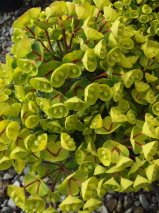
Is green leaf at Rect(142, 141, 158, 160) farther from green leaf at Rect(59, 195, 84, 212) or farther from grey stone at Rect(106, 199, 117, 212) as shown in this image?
grey stone at Rect(106, 199, 117, 212)

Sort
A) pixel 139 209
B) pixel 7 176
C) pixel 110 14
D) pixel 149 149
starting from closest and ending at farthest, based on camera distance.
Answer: pixel 149 149
pixel 110 14
pixel 139 209
pixel 7 176

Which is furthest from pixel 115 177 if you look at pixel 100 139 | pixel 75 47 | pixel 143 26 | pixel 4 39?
pixel 4 39

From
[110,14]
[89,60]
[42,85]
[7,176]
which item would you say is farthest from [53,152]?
[7,176]

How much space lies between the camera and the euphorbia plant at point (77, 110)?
3.00 ft

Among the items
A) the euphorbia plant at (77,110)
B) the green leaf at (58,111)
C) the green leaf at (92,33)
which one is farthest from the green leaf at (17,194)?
the green leaf at (92,33)

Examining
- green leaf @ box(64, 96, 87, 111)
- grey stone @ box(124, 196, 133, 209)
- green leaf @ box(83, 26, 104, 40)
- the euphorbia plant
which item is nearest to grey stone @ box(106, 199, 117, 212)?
grey stone @ box(124, 196, 133, 209)

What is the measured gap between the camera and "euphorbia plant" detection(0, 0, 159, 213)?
3.00ft

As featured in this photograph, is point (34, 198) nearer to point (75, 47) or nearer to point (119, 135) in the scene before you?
point (119, 135)

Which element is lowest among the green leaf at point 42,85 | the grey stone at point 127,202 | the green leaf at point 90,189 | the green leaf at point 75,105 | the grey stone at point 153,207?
the grey stone at point 153,207

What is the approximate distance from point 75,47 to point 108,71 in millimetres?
201

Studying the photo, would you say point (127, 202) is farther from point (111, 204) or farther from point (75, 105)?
point (75, 105)

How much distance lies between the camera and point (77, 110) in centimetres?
94

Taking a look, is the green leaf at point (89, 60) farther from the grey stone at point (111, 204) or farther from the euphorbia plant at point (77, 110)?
the grey stone at point (111, 204)

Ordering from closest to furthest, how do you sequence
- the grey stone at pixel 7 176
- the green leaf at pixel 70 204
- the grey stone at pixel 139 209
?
1. the green leaf at pixel 70 204
2. the grey stone at pixel 139 209
3. the grey stone at pixel 7 176
